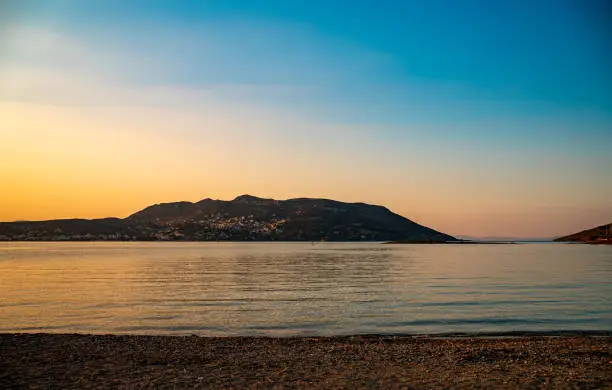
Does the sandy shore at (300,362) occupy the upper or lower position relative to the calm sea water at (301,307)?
upper

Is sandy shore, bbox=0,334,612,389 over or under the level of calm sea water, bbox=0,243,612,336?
over

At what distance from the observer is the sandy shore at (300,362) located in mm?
15312

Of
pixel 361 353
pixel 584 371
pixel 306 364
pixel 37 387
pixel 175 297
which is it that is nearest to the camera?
pixel 37 387

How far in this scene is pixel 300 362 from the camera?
18422mm

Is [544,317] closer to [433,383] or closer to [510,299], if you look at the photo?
[510,299]

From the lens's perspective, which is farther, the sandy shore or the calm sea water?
the calm sea water

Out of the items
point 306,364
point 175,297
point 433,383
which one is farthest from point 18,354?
point 175,297

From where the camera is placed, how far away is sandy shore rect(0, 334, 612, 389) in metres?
15.3

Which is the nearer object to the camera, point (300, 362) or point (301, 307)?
point (300, 362)

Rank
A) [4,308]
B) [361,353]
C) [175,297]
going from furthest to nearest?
1. [175,297]
2. [4,308]
3. [361,353]

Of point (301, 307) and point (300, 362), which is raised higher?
point (300, 362)

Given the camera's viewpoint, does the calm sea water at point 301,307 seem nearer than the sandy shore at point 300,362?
No

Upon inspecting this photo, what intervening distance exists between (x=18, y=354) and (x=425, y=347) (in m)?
16.3

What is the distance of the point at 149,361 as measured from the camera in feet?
60.4
